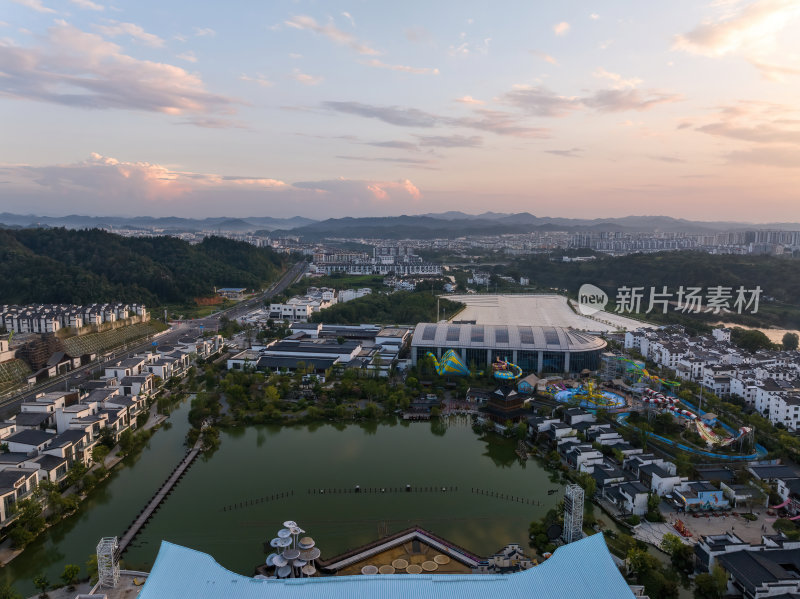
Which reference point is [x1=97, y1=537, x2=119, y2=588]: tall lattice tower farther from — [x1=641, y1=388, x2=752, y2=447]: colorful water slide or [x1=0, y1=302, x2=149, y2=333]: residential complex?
[x1=0, y1=302, x2=149, y2=333]: residential complex

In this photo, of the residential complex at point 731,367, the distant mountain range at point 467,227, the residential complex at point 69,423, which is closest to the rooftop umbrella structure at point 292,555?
the residential complex at point 69,423

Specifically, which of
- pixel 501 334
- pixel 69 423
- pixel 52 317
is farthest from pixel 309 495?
pixel 52 317

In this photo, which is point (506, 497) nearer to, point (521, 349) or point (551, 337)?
point (521, 349)

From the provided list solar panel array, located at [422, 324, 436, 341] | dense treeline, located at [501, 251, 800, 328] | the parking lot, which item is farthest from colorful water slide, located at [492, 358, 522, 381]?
dense treeline, located at [501, 251, 800, 328]

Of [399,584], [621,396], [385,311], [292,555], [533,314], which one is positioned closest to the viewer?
[399,584]

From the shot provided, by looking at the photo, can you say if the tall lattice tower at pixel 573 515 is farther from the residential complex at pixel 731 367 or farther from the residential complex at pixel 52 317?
the residential complex at pixel 52 317

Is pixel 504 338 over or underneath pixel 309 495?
over
